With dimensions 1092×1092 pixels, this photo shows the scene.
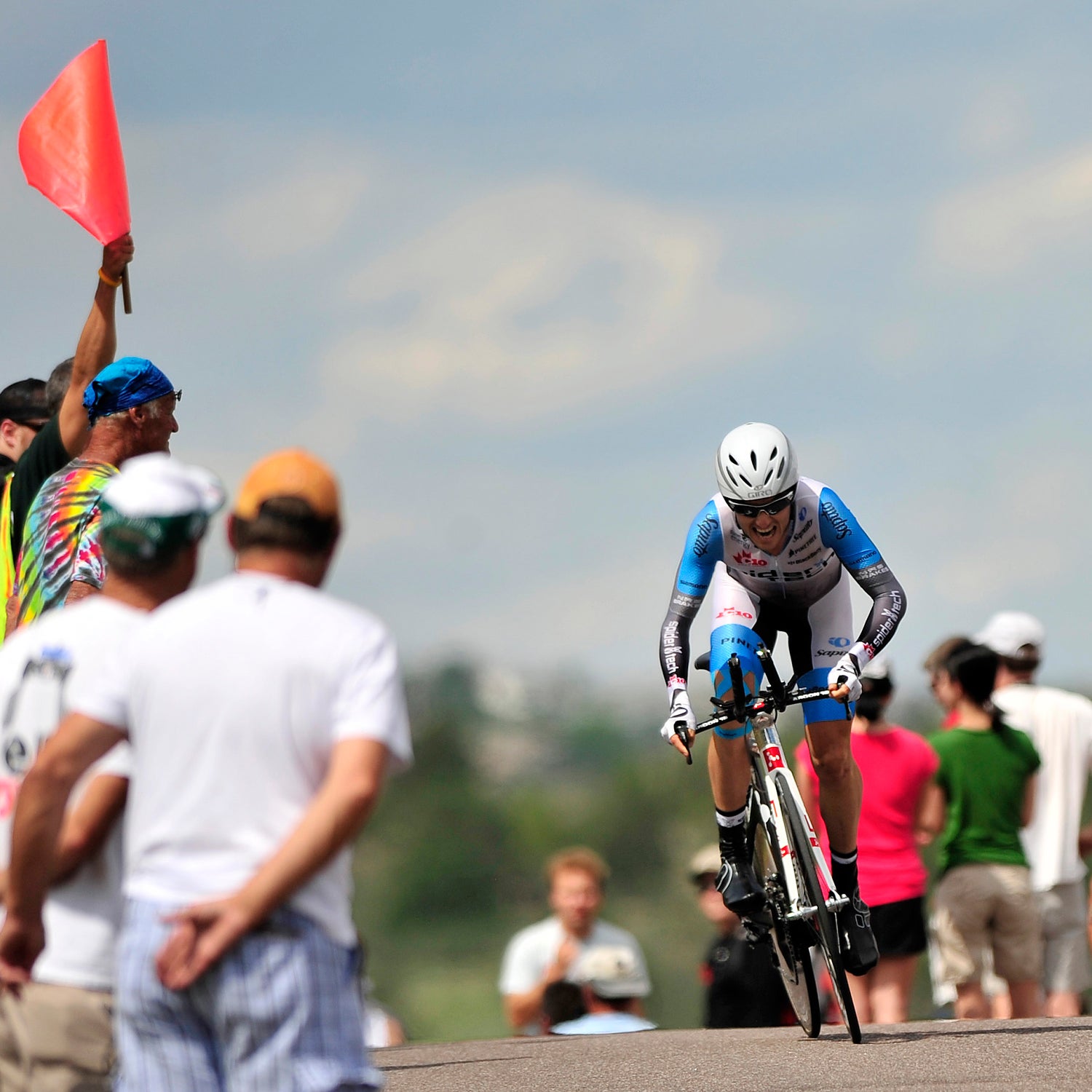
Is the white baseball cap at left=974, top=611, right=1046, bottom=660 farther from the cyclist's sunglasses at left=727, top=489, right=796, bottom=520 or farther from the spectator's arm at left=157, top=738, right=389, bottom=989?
the spectator's arm at left=157, top=738, right=389, bottom=989

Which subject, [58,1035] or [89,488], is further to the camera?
[89,488]

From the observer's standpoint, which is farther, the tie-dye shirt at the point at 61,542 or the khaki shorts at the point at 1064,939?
the khaki shorts at the point at 1064,939

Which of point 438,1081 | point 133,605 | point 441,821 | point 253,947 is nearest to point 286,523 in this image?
point 133,605

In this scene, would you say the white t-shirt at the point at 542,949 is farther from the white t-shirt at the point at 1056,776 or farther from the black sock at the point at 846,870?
the white t-shirt at the point at 1056,776

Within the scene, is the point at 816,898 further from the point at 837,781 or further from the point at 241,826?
the point at 241,826

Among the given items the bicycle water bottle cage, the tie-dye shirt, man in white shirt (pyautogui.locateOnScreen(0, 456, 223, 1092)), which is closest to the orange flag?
the tie-dye shirt

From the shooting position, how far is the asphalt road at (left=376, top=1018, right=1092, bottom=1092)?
780 cm

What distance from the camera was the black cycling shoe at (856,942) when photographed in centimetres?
868

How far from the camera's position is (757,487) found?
9055mm

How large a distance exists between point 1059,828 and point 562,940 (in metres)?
3.11

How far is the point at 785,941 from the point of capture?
30.6ft

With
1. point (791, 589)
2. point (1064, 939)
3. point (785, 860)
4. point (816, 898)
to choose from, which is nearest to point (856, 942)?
point (816, 898)

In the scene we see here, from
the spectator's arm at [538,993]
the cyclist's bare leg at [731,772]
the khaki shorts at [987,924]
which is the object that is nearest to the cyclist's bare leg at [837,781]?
the cyclist's bare leg at [731,772]

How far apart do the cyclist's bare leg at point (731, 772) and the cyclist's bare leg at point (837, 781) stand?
1.14 ft
